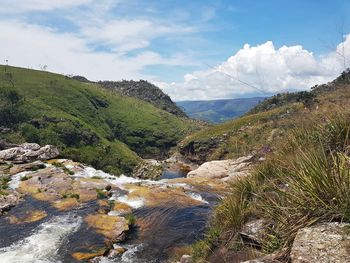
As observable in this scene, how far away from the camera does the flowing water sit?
23531 millimetres

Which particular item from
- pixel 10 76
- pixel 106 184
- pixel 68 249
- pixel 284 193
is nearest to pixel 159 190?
pixel 106 184

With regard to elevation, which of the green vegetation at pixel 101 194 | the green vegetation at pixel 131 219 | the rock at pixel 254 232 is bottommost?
the green vegetation at pixel 131 219

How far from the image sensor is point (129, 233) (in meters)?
27.7

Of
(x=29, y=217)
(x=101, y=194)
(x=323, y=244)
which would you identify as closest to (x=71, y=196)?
(x=101, y=194)

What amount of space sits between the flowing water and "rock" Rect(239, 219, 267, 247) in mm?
13529

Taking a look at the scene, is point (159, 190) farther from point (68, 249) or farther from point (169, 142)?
point (169, 142)

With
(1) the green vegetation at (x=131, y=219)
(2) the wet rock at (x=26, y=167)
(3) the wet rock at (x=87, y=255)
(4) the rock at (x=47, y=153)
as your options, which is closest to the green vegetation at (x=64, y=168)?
(2) the wet rock at (x=26, y=167)

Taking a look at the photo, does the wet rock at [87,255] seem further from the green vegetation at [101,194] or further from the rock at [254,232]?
the rock at [254,232]

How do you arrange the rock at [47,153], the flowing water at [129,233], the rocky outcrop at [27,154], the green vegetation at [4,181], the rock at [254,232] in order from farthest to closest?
the rock at [47,153] → the rocky outcrop at [27,154] → the green vegetation at [4,181] → the flowing water at [129,233] → the rock at [254,232]

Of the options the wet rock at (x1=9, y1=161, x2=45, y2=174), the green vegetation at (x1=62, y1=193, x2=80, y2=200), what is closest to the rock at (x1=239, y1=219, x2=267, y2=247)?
the green vegetation at (x1=62, y1=193, x2=80, y2=200)

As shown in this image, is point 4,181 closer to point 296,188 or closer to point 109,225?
point 109,225

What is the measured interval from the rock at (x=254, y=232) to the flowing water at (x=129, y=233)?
13.5 metres

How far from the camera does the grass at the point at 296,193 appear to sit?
23.7ft

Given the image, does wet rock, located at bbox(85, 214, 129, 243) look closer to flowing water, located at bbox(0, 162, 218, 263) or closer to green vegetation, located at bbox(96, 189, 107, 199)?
flowing water, located at bbox(0, 162, 218, 263)
